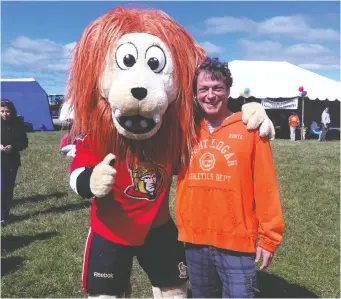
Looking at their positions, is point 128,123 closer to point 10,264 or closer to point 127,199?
point 127,199

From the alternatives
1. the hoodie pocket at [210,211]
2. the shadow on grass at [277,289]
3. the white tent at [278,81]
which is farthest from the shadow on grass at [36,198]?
the white tent at [278,81]

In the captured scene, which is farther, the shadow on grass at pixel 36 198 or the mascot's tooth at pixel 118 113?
the shadow on grass at pixel 36 198

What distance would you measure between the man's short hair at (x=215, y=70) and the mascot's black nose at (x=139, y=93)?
38cm

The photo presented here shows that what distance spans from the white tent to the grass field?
30.0 ft

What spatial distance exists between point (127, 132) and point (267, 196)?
78cm

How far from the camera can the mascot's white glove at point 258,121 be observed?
2.28 metres

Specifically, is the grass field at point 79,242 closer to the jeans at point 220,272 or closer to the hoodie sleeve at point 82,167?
the jeans at point 220,272

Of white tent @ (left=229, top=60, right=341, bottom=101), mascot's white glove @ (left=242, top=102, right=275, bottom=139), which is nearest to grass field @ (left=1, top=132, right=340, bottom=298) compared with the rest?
mascot's white glove @ (left=242, top=102, right=275, bottom=139)

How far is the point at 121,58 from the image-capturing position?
2.25 metres

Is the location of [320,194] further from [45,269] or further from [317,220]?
[45,269]

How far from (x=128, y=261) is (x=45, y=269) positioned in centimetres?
193

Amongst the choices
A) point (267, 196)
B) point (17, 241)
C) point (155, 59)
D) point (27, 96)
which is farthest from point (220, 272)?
point (27, 96)

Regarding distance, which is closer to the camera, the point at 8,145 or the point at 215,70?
the point at 215,70

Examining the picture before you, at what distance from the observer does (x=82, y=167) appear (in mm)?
2361
